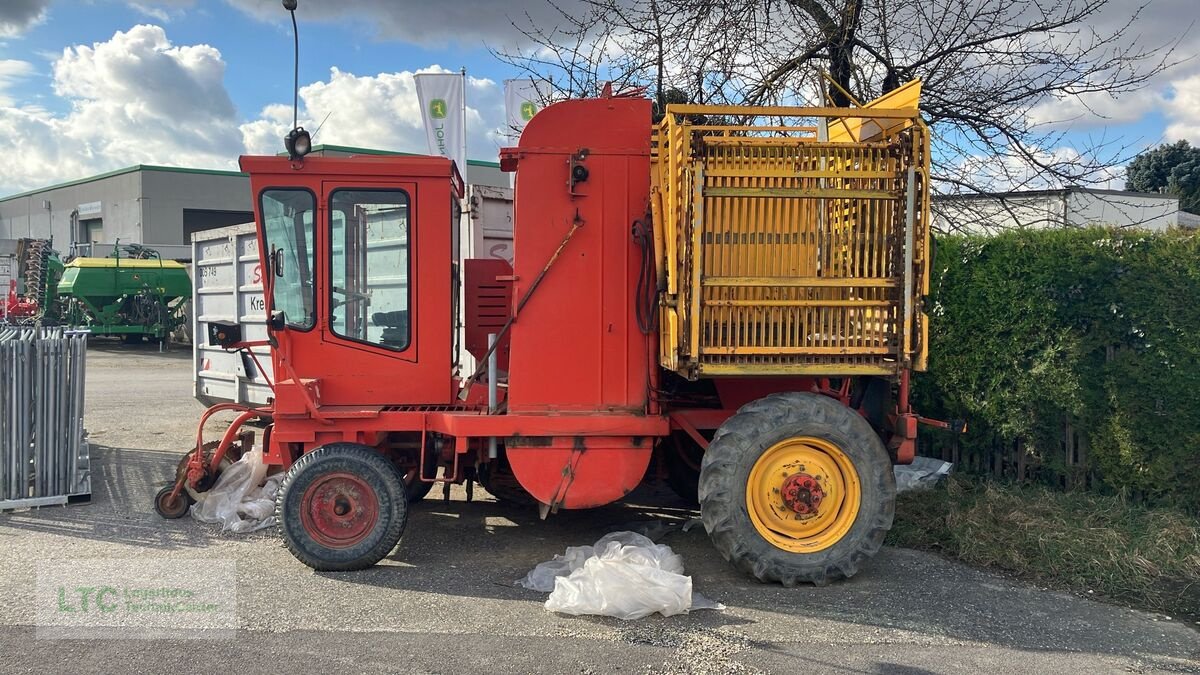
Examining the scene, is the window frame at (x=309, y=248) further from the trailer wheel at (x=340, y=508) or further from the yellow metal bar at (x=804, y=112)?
the yellow metal bar at (x=804, y=112)

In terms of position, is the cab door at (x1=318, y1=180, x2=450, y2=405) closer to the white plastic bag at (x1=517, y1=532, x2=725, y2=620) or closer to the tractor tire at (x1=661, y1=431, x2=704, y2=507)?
the white plastic bag at (x1=517, y1=532, x2=725, y2=620)

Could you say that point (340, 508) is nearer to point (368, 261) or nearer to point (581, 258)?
point (368, 261)

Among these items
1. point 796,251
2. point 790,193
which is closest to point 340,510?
point 796,251

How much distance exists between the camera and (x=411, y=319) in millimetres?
5309

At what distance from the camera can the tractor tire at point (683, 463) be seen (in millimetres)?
5891

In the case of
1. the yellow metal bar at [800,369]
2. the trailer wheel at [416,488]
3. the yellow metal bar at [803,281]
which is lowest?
the trailer wheel at [416,488]

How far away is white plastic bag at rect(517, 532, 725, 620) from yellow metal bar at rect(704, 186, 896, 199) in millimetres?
2078

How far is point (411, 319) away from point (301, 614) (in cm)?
186

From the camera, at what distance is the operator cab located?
522cm

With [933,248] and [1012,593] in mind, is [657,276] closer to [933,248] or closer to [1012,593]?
[933,248]

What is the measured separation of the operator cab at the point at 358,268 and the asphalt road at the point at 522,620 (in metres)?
1.22

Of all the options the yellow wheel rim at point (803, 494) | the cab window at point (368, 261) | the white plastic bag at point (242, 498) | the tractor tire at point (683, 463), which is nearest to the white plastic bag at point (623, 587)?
the yellow wheel rim at point (803, 494)

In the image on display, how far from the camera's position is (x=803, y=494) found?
16.0ft

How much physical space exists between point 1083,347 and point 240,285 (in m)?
7.82
